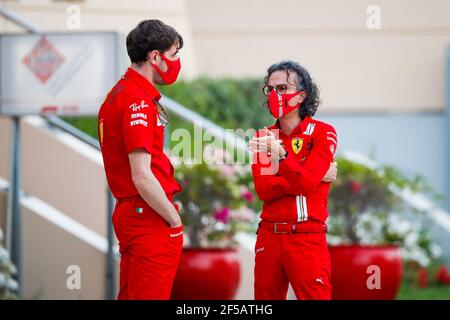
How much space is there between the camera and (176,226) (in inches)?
191

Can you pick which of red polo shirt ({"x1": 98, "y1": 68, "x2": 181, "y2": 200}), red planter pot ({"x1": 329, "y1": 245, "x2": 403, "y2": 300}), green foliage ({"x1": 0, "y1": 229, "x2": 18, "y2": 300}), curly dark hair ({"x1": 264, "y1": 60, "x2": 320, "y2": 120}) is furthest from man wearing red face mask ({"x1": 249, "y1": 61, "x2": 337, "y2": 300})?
red planter pot ({"x1": 329, "y1": 245, "x2": 403, "y2": 300})

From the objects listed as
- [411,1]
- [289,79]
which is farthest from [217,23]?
[289,79]

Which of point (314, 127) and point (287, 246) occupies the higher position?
point (314, 127)

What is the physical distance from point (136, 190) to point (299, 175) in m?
0.78

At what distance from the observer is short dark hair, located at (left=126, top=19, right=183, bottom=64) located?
4.89 m

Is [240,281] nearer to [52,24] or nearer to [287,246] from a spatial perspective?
[287,246]

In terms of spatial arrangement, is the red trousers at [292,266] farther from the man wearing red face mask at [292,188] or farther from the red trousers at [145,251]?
the red trousers at [145,251]

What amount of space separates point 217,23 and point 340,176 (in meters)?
6.56

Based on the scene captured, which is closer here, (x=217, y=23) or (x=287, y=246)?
(x=287, y=246)

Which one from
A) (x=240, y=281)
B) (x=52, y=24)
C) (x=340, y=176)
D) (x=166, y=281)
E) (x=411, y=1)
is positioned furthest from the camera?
(x=411, y=1)

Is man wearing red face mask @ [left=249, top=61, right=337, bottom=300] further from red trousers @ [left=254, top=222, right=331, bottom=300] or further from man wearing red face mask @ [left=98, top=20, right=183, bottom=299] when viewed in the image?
man wearing red face mask @ [left=98, top=20, right=183, bottom=299]

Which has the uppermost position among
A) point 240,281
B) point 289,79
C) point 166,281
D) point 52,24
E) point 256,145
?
point 52,24

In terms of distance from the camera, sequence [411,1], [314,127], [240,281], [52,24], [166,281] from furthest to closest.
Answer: [411,1] → [52,24] → [240,281] → [314,127] → [166,281]

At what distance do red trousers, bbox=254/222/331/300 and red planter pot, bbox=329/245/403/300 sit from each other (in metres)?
3.26
